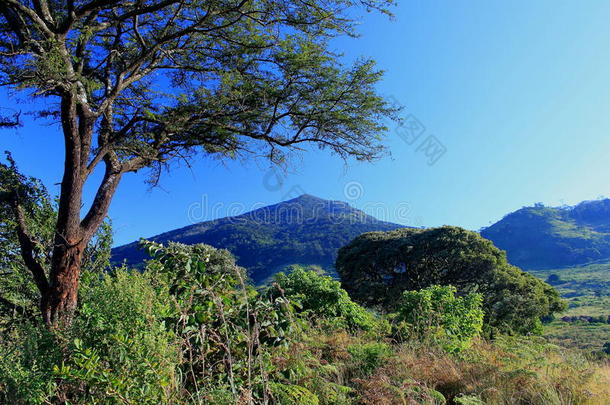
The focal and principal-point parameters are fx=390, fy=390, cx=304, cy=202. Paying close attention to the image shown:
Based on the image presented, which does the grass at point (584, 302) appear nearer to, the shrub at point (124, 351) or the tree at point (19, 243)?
the tree at point (19, 243)

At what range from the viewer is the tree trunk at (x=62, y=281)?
5023mm

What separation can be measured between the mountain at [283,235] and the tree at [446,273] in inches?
3165

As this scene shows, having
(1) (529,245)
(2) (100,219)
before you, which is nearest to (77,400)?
(2) (100,219)

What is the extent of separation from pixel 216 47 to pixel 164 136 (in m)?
1.98

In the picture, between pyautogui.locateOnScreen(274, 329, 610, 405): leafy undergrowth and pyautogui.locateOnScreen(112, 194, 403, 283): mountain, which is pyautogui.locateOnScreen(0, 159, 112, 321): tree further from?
pyautogui.locateOnScreen(112, 194, 403, 283): mountain

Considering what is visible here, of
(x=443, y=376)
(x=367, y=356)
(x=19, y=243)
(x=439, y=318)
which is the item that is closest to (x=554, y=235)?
(x=439, y=318)

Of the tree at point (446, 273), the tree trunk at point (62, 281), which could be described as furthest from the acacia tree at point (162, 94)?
the tree at point (446, 273)

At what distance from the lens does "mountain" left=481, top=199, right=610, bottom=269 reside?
134875mm

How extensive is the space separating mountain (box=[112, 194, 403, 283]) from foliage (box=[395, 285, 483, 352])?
97.2 meters

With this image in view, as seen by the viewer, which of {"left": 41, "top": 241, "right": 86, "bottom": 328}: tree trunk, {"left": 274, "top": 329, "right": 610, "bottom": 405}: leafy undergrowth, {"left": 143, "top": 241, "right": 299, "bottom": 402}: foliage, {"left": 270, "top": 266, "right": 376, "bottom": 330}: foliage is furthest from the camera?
{"left": 270, "top": 266, "right": 376, "bottom": 330}: foliage

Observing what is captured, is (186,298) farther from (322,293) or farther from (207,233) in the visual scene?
(207,233)

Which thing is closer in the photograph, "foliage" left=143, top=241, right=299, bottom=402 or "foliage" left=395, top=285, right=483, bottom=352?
"foliage" left=143, top=241, right=299, bottom=402

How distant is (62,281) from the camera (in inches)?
200

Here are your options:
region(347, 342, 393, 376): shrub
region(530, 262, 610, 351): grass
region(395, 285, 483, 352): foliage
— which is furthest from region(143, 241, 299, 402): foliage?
region(530, 262, 610, 351): grass
